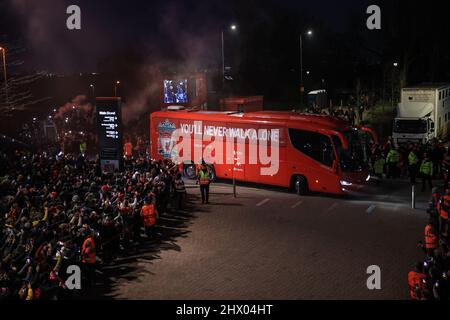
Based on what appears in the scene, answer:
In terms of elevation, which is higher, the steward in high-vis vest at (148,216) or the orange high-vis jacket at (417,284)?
the steward in high-vis vest at (148,216)

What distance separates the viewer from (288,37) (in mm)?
55812

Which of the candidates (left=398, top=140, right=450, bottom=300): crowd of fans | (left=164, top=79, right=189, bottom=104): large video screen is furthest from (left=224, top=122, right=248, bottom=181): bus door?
(left=164, top=79, right=189, bottom=104): large video screen

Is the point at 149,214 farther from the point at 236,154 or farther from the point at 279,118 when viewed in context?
the point at 236,154

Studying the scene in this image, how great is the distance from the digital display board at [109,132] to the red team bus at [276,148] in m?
3.49

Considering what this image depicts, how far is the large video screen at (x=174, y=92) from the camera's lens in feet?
124

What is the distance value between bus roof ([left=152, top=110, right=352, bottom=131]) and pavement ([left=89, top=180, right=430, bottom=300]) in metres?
2.63

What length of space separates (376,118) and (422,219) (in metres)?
24.9

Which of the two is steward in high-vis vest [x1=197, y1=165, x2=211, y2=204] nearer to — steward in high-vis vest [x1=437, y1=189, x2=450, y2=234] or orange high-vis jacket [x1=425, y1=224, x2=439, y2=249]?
steward in high-vis vest [x1=437, y1=189, x2=450, y2=234]

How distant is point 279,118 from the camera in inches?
848

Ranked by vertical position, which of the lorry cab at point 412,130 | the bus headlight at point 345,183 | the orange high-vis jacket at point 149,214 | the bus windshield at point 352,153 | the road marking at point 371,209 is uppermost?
the lorry cab at point 412,130

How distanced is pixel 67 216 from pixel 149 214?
7.34 feet

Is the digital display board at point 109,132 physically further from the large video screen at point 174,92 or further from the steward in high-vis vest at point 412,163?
the large video screen at point 174,92

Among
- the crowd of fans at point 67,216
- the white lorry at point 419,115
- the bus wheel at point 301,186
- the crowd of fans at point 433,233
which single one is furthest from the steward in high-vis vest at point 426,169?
the crowd of fans at point 67,216

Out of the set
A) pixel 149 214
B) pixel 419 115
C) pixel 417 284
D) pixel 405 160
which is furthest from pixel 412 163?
pixel 417 284
